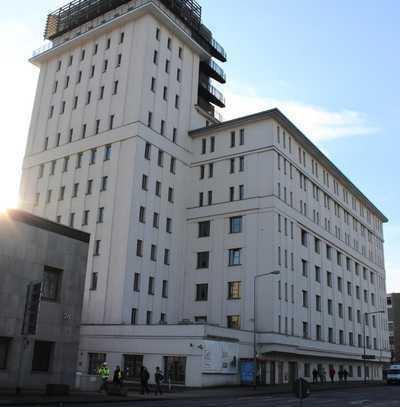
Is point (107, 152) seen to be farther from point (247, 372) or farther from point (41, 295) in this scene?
point (41, 295)

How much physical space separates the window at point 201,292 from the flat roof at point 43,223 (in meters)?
25.5

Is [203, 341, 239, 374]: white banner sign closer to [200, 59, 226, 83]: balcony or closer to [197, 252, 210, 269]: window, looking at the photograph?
[197, 252, 210, 269]: window

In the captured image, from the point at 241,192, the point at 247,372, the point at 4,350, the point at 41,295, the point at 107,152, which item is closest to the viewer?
the point at 4,350

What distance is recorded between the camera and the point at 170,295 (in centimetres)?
5841

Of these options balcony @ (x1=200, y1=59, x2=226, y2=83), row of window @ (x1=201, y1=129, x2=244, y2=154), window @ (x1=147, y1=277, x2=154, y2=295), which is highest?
balcony @ (x1=200, y1=59, x2=226, y2=83)

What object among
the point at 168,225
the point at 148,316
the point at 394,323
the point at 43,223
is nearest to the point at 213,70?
the point at 168,225

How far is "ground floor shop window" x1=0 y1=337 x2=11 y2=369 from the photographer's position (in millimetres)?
30609

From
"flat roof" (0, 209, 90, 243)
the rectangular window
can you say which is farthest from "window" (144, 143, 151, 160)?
"flat roof" (0, 209, 90, 243)

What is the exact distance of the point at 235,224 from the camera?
6044cm

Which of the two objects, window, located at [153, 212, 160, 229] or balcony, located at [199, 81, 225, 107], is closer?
window, located at [153, 212, 160, 229]

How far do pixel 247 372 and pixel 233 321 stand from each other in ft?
29.8

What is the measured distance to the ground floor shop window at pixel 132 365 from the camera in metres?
47.8

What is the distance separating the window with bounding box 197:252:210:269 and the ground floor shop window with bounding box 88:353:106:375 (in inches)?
614

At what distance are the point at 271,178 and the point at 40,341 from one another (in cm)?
3387
